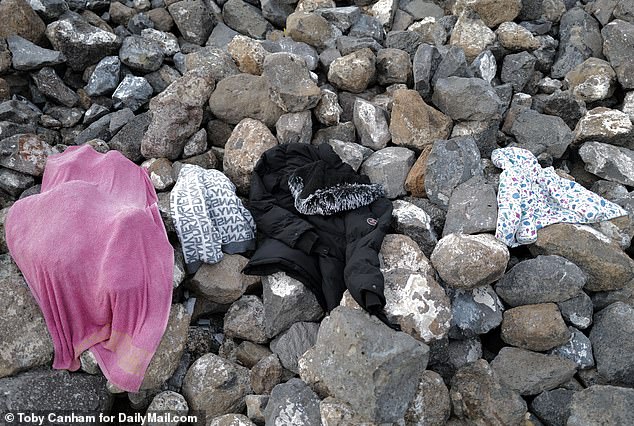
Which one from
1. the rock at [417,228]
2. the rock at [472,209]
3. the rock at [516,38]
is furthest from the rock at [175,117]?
the rock at [516,38]

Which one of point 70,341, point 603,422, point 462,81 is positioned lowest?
point 70,341

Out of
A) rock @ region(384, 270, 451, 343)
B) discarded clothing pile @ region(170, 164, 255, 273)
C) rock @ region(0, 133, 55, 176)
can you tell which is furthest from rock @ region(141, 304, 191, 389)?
rock @ region(0, 133, 55, 176)

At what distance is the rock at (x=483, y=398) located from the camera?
2996 mm

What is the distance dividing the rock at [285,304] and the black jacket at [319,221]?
50 mm

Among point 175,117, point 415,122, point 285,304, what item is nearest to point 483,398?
point 285,304

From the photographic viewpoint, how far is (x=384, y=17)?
5.90 metres

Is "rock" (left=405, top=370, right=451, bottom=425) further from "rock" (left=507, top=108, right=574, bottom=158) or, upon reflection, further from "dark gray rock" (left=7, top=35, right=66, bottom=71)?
"dark gray rock" (left=7, top=35, right=66, bottom=71)

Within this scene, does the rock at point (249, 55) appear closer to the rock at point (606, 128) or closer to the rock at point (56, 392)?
the rock at point (606, 128)

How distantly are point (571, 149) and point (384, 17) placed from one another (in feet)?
7.71

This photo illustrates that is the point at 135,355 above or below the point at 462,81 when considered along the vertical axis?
below

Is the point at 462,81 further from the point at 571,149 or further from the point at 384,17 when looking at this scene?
the point at 384,17

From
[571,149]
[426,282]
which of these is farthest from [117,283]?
[571,149]

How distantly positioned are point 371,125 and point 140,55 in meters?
2.18

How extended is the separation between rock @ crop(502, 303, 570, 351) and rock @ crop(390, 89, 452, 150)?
1.56 m
